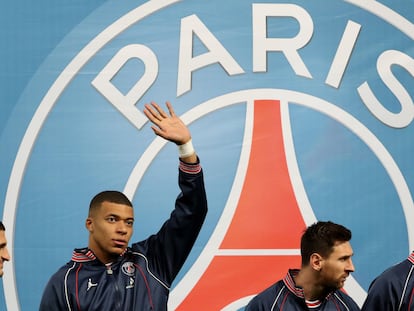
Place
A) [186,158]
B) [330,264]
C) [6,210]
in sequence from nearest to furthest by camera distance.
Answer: [186,158] → [330,264] → [6,210]

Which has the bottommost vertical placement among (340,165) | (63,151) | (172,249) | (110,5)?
(172,249)

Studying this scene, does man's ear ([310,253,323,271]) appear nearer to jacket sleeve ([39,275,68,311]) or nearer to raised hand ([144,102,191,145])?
raised hand ([144,102,191,145])

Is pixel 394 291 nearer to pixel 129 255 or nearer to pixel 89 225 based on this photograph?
pixel 129 255

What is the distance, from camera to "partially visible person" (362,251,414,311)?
2.90 m

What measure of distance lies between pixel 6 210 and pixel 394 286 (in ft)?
5.09

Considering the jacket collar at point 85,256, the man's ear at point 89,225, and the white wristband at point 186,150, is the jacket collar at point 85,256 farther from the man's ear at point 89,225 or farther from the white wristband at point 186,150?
the white wristband at point 186,150

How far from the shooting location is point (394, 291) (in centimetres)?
292

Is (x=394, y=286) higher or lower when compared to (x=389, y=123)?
lower

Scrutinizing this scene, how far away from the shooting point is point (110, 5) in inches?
143

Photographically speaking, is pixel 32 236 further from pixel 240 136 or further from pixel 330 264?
pixel 330 264

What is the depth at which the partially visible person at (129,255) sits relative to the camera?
9.16 feet

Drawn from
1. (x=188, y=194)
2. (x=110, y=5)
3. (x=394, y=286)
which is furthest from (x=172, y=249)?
(x=110, y=5)

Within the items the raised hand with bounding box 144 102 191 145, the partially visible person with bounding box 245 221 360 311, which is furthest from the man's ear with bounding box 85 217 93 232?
the partially visible person with bounding box 245 221 360 311

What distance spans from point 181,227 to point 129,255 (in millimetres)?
198
